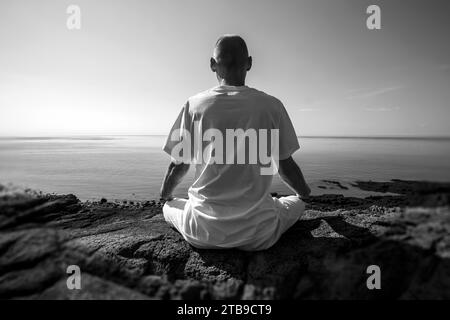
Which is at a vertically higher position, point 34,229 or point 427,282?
point 34,229

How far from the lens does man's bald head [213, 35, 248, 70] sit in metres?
2.44

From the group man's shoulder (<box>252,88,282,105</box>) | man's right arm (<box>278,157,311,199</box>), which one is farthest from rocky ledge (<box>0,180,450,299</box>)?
man's shoulder (<box>252,88,282,105</box>)

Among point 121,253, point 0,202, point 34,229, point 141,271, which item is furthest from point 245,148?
point 0,202

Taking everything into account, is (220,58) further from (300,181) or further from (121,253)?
(121,253)

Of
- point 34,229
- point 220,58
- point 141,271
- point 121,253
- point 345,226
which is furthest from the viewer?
point 345,226

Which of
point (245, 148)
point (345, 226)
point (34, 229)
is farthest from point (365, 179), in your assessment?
point (34, 229)

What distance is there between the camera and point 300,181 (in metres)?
2.70

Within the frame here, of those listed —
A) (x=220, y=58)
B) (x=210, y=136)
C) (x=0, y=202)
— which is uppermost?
(x=220, y=58)

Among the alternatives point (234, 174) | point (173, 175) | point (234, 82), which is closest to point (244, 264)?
point (234, 174)

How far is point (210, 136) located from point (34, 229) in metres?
1.76

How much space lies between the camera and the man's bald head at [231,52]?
2.44m

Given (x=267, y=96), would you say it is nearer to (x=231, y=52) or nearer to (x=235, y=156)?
(x=231, y=52)
